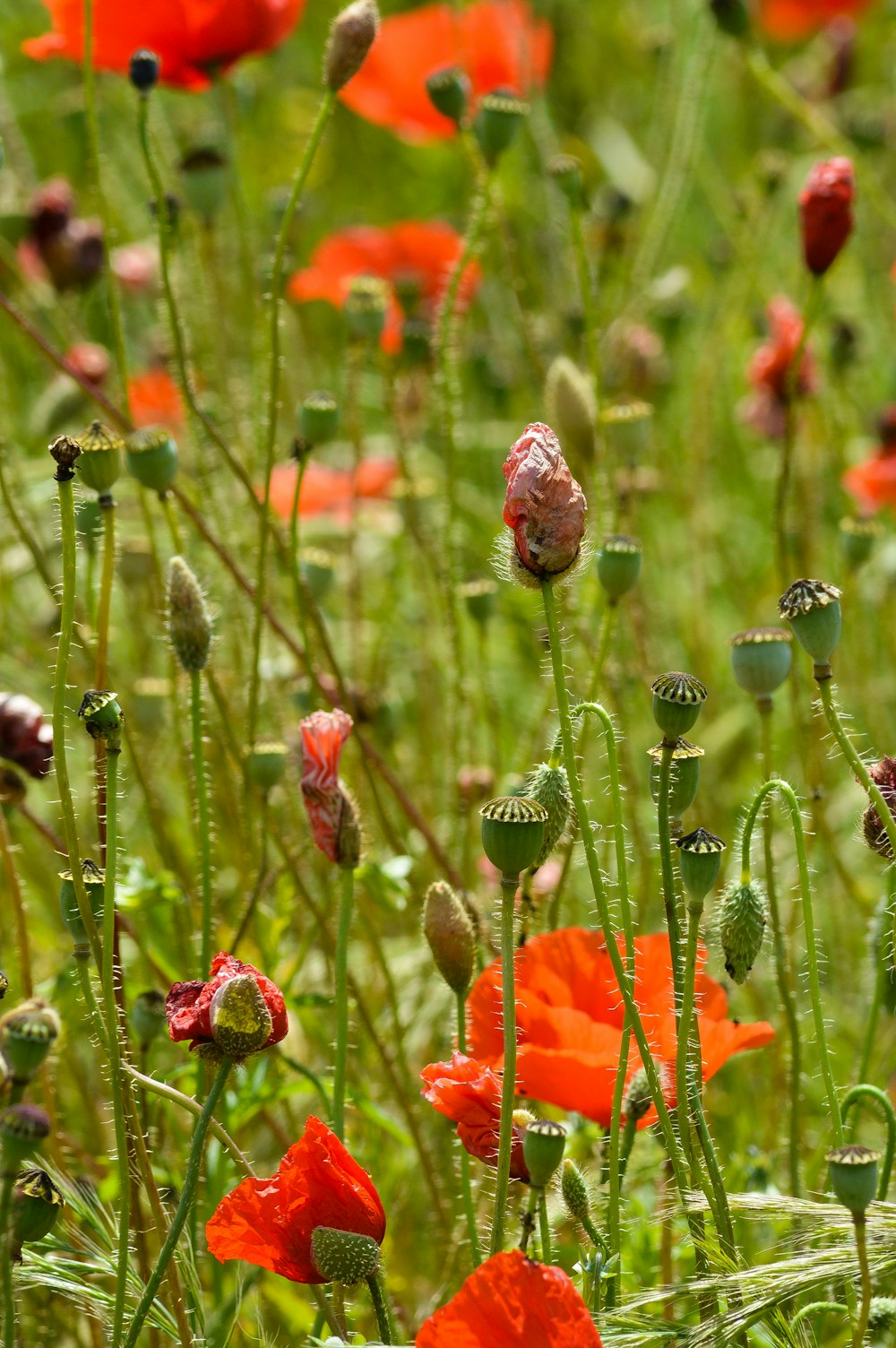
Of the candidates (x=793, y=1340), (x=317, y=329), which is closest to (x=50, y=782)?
(x=793, y=1340)

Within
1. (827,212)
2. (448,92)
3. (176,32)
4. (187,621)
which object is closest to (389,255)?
(176,32)

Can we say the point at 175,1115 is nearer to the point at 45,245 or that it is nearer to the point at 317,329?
the point at 45,245

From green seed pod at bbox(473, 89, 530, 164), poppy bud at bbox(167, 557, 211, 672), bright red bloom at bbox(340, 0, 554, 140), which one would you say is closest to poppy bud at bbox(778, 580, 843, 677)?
poppy bud at bbox(167, 557, 211, 672)

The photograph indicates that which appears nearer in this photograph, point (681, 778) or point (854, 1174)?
point (854, 1174)

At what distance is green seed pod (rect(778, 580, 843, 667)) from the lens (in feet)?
2.81

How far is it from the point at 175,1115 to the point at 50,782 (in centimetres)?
62

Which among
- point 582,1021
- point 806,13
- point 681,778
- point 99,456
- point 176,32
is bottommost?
point 582,1021

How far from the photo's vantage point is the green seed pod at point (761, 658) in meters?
0.96

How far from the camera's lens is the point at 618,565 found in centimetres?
107

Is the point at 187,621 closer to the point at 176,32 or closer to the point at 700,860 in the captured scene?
the point at 700,860

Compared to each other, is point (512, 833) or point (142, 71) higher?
point (142, 71)

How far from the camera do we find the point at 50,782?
71.0 inches

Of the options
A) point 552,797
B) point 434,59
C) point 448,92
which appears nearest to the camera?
point 552,797

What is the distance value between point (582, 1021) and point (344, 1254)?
0.21 metres
